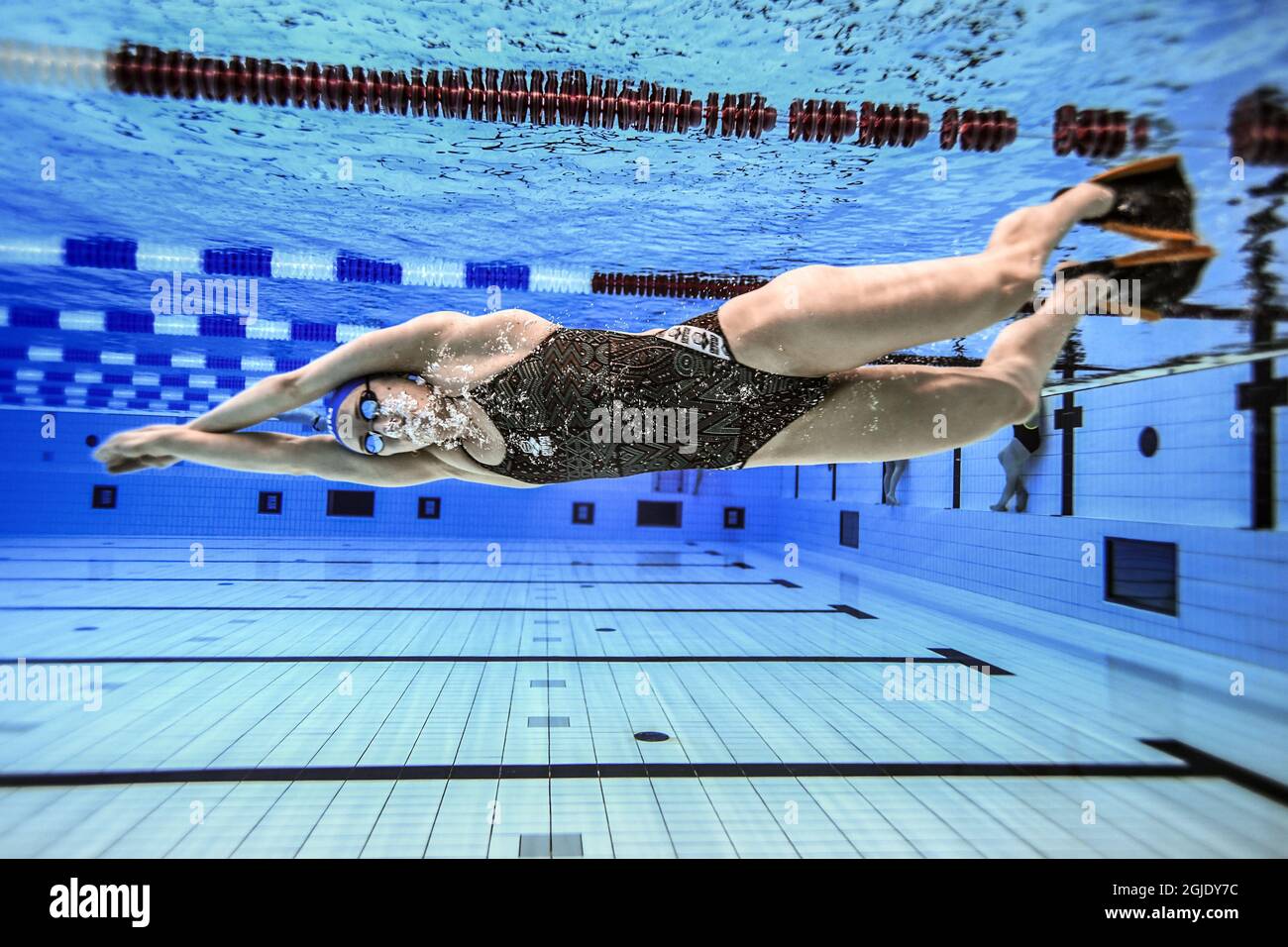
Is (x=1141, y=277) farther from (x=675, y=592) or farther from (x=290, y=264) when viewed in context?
(x=675, y=592)

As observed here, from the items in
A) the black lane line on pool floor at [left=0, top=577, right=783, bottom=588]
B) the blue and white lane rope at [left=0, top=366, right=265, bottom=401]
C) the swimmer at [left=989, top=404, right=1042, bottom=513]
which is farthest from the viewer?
the blue and white lane rope at [left=0, top=366, right=265, bottom=401]

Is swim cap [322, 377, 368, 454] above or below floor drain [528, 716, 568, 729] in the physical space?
above

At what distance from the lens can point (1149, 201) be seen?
8.28 feet

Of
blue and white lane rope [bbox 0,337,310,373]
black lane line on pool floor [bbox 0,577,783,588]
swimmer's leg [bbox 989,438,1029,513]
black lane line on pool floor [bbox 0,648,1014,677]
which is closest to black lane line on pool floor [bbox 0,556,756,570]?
black lane line on pool floor [bbox 0,577,783,588]

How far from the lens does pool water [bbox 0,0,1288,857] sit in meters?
3.15

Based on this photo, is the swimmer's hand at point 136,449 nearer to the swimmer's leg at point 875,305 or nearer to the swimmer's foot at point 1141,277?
the swimmer's leg at point 875,305

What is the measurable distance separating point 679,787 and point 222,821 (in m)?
1.89

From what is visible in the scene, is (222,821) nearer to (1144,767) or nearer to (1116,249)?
A: (1144,767)

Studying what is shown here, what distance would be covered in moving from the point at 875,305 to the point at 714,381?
49 cm

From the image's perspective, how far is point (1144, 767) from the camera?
3898 millimetres

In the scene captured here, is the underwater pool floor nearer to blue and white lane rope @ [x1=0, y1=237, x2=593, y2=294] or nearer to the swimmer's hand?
the swimmer's hand

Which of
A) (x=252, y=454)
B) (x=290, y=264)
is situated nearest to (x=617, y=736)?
(x=252, y=454)

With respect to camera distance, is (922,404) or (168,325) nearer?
(922,404)

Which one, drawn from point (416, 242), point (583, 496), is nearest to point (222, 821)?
point (416, 242)
